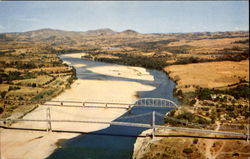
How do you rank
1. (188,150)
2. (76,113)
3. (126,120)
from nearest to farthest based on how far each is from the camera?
(188,150), (126,120), (76,113)

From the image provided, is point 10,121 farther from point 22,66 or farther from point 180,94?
Answer: point 22,66

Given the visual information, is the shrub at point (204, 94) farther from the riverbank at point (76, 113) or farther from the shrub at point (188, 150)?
the shrub at point (188, 150)

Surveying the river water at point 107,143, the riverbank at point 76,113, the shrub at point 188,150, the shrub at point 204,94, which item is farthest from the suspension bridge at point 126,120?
the shrub at point 204,94

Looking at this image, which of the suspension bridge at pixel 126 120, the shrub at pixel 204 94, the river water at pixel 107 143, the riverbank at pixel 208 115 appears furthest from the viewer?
the shrub at pixel 204 94

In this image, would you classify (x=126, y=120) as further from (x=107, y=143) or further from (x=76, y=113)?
(x=76, y=113)

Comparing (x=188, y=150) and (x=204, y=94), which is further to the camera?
(x=204, y=94)

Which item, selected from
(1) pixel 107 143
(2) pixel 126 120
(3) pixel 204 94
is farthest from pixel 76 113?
(3) pixel 204 94

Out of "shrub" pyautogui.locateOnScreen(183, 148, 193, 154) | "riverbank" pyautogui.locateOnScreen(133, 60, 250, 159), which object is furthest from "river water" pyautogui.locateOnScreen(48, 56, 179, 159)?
"shrub" pyautogui.locateOnScreen(183, 148, 193, 154)

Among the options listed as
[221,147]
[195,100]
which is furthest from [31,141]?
[195,100]
